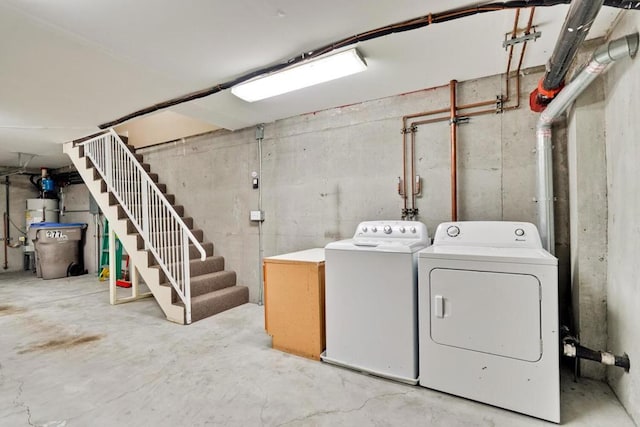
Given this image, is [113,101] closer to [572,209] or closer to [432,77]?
[432,77]

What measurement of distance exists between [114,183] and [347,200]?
334cm

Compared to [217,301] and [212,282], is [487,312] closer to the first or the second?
[217,301]

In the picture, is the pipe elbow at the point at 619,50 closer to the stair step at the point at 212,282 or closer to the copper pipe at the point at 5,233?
the stair step at the point at 212,282

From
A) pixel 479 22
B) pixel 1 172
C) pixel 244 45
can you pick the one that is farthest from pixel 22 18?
pixel 1 172

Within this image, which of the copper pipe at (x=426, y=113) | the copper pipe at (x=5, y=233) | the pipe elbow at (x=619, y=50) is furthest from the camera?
the copper pipe at (x=5, y=233)

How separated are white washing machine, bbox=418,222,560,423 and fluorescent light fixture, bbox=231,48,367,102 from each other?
1.50 meters

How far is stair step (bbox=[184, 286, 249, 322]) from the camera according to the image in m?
3.47

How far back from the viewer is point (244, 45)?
2.10 meters

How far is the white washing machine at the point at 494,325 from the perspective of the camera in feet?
5.63

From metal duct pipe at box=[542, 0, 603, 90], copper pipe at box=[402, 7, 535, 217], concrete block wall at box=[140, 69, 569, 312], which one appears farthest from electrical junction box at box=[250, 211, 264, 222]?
metal duct pipe at box=[542, 0, 603, 90]

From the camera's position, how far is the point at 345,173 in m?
3.38

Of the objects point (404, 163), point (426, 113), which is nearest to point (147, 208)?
point (404, 163)

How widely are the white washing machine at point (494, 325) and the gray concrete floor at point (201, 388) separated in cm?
13

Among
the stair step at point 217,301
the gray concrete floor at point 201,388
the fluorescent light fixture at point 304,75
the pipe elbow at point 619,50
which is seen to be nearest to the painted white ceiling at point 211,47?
the fluorescent light fixture at point 304,75
